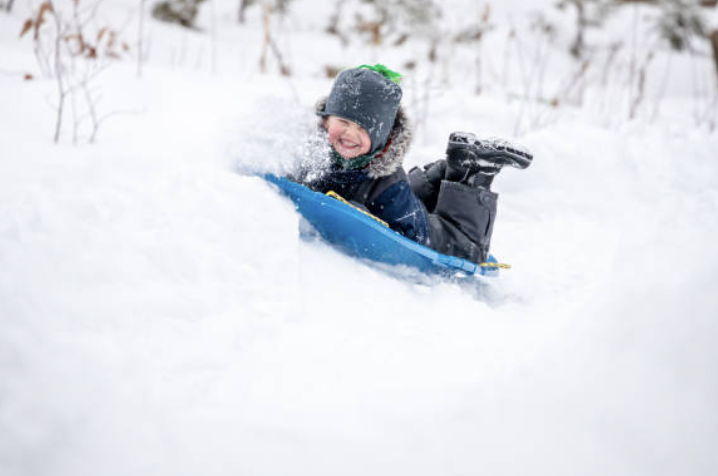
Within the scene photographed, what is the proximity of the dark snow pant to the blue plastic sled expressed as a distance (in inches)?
7.7

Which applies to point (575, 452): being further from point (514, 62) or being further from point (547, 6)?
point (547, 6)

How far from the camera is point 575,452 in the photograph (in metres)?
0.76

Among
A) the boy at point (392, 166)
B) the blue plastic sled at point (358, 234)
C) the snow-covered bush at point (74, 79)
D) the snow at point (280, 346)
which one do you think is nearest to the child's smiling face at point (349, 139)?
the boy at point (392, 166)

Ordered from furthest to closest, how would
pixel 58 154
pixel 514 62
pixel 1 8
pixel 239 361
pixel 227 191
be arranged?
pixel 514 62 < pixel 1 8 < pixel 58 154 < pixel 227 191 < pixel 239 361

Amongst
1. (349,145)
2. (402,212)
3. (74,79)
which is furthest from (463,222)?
(74,79)

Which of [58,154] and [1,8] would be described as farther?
[1,8]

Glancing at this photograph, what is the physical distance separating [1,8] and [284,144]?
380 centimetres

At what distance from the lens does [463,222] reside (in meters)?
1.79

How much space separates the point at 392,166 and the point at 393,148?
0.08 meters

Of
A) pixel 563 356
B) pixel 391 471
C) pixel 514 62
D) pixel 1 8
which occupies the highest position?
pixel 514 62

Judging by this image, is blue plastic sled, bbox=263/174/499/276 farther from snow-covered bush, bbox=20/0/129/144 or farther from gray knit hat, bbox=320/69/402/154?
snow-covered bush, bbox=20/0/129/144

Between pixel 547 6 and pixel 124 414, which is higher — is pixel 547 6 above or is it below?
above

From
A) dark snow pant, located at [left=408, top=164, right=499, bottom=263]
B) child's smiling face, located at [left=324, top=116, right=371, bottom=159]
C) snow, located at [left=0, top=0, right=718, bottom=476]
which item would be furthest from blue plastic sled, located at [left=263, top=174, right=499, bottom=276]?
child's smiling face, located at [left=324, top=116, right=371, bottom=159]

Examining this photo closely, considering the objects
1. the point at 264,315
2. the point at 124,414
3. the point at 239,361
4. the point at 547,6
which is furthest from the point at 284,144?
the point at 547,6
